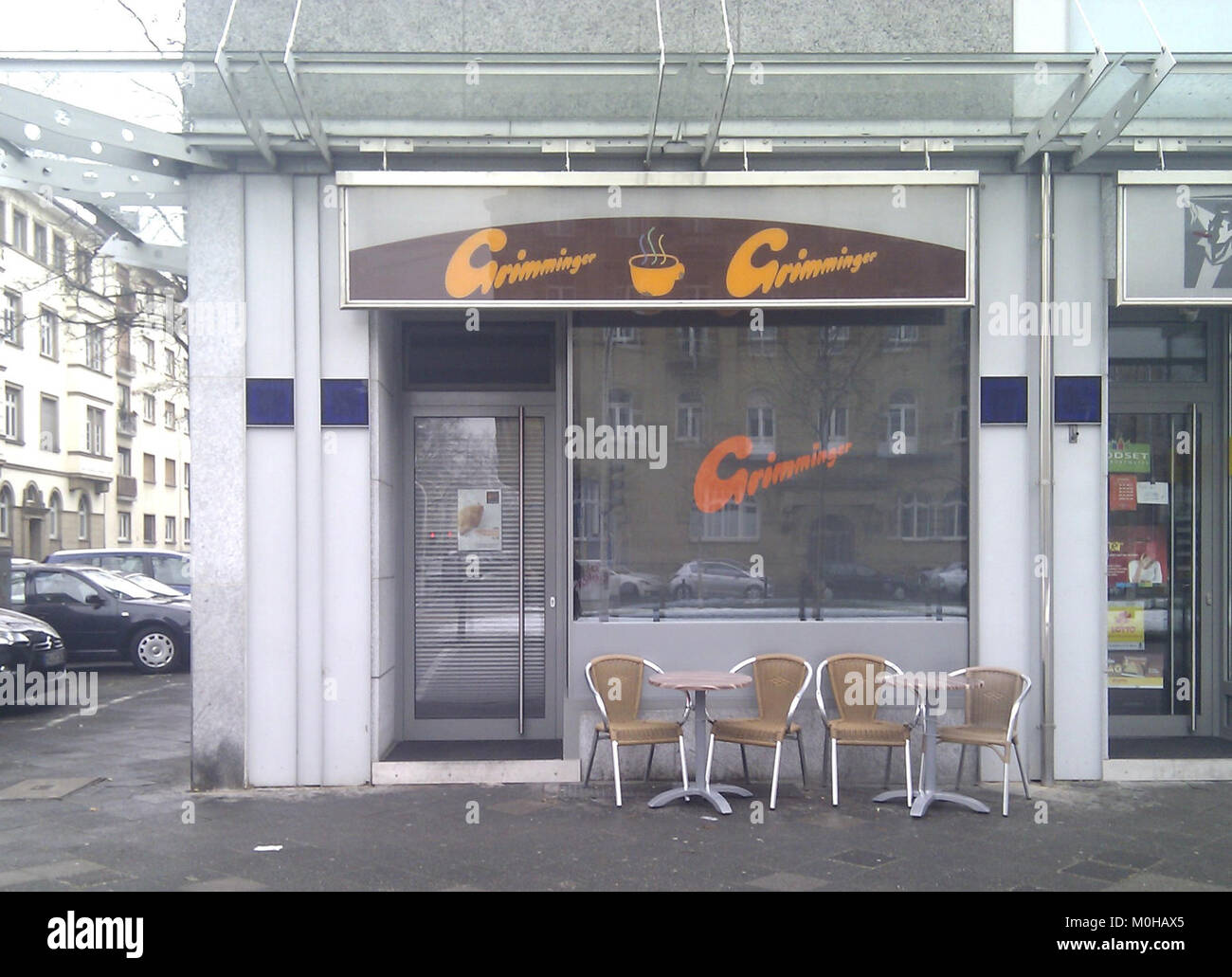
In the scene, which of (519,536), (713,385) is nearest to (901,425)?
(713,385)

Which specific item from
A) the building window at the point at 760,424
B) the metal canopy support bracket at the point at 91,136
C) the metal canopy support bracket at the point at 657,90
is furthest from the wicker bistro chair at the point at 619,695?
the metal canopy support bracket at the point at 91,136

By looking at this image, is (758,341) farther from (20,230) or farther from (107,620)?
(20,230)

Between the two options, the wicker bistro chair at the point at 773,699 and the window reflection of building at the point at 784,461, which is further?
the window reflection of building at the point at 784,461

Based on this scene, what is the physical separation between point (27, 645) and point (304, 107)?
8.12 meters

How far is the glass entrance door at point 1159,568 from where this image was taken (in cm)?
944

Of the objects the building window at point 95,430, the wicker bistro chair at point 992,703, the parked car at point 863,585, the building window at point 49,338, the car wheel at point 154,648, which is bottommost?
the car wheel at point 154,648

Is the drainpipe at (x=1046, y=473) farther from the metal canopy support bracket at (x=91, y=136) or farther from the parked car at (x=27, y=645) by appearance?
the parked car at (x=27, y=645)

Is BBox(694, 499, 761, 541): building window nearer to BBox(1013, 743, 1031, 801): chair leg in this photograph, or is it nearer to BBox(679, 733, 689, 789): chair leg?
BBox(679, 733, 689, 789): chair leg

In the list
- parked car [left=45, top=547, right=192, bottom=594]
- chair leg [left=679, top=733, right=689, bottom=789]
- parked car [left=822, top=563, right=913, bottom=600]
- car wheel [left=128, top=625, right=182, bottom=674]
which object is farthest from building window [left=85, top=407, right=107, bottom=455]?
parked car [left=822, top=563, right=913, bottom=600]

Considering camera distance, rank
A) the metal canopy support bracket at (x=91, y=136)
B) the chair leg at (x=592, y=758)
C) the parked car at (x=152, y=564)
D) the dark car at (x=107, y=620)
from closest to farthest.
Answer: the metal canopy support bracket at (x=91, y=136)
the chair leg at (x=592, y=758)
the dark car at (x=107, y=620)
the parked car at (x=152, y=564)

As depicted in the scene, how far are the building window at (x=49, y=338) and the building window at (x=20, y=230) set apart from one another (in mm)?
2410

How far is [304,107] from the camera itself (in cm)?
734

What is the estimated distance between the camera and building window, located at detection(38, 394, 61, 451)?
125ft

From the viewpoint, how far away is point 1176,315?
30.7ft
